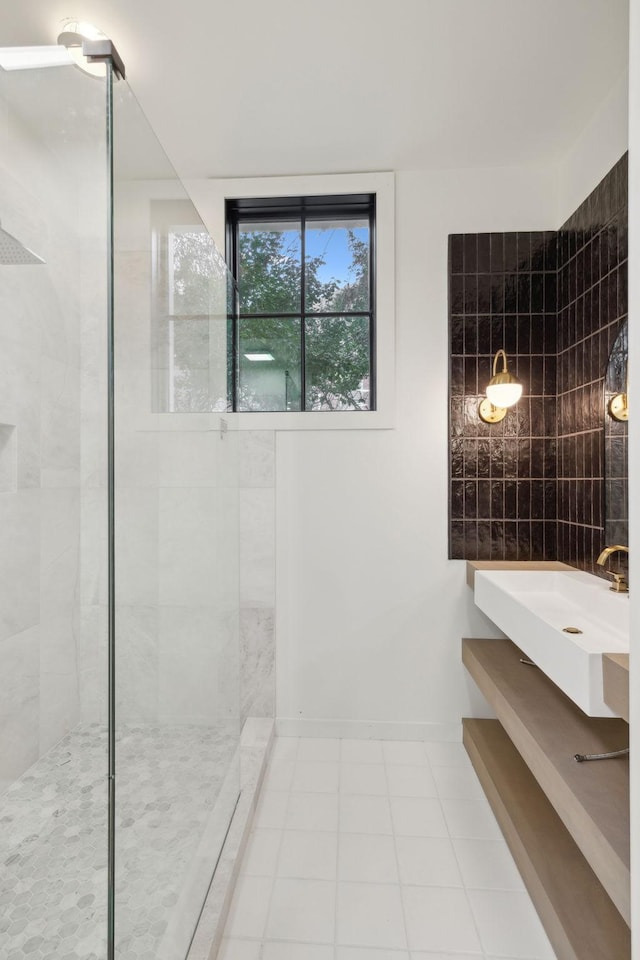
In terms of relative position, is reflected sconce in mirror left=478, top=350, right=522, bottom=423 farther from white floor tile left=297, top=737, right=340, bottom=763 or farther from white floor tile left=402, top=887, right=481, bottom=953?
white floor tile left=402, top=887, right=481, bottom=953

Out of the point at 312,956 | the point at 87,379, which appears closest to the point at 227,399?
the point at 87,379

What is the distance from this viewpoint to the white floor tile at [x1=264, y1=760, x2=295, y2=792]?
83.4 inches

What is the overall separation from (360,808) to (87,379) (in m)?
1.71

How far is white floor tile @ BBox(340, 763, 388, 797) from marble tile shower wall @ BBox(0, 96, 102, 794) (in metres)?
1.21

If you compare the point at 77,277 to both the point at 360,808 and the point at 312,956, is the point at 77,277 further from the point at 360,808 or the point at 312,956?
the point at 360,808

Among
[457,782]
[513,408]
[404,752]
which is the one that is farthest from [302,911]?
[513,408]

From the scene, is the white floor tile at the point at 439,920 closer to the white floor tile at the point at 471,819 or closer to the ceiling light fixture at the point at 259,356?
the white floor tile at the point at 471,819

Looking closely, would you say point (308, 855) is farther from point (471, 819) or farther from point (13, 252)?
point (13, 252)

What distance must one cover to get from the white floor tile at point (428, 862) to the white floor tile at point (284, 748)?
669 mm

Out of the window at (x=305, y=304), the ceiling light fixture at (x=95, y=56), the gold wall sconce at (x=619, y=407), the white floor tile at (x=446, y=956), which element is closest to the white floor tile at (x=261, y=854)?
the white floor tile at (x=446, y=956)

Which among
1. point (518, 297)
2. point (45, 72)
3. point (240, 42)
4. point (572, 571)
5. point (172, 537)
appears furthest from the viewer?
point (518, 297)

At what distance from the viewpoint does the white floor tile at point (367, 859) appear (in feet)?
5.40

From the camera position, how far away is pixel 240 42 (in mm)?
1724

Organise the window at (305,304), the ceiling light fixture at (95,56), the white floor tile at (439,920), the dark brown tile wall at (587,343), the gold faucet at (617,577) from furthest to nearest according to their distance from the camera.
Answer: the window at (305,304), the dark brown tile wall at (587,343), the gold faucet at (617,577), the white floor tile at (439,920), the ceiling light fixture at (95,56)
